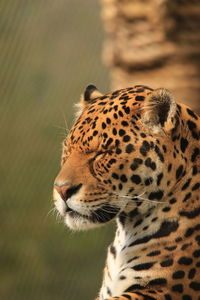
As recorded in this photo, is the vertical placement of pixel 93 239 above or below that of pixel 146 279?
below

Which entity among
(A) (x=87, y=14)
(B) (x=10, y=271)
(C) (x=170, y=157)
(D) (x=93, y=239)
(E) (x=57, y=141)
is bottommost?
(B) (x=10, y=271)

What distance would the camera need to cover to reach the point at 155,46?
8.34 m

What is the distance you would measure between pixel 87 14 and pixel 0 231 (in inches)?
136

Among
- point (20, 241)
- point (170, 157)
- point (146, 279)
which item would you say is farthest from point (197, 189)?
point (20, 241)

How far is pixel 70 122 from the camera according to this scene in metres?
11.9

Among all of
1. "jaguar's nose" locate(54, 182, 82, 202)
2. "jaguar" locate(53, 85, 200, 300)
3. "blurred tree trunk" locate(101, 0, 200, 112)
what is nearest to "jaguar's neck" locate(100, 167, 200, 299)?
"jaguar" locate(53, 85, 200, 300)

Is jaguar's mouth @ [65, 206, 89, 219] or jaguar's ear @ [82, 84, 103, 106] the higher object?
→ jaguar's ear @ [82, 84, 103, 106]

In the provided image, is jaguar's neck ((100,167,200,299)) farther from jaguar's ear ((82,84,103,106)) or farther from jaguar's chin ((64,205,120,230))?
jaguar's ear ((82,84,103,106))

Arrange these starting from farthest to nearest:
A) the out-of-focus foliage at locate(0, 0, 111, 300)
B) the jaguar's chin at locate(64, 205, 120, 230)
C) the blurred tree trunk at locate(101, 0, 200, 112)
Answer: the out-of-focus foliage at locate(0, 0, 111, 300), the blurred tree trunk at locate(101, 0, 200, 112), the jaguar's chin at locate(64, 205, 120, 230)

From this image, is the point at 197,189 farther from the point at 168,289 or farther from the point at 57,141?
the point at 57,141

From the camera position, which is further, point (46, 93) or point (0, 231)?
point (0, 231)

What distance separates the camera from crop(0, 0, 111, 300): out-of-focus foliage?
37.7ft

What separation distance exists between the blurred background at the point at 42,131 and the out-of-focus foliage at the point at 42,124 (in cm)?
1

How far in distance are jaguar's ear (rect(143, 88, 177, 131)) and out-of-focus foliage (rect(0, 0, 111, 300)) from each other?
258 inches
